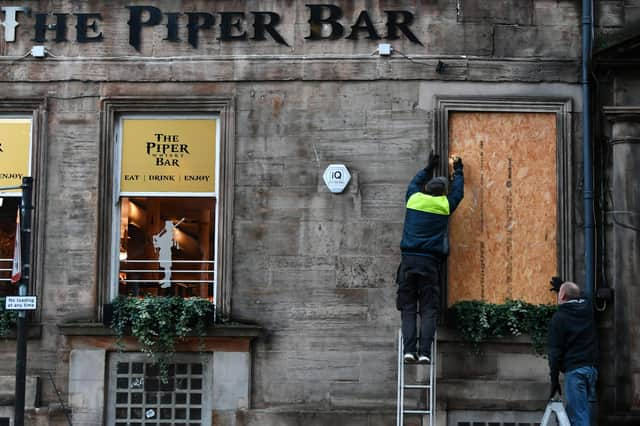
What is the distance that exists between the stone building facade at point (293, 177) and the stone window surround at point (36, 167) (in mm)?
27

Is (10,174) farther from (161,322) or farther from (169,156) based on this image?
(161,322)

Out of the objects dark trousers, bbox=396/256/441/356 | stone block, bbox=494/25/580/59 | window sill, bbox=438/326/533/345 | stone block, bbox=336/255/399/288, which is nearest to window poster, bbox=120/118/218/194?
stone block, bbox=336/255/399/288

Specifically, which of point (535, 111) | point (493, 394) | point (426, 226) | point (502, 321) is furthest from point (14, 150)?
point (493, 394)

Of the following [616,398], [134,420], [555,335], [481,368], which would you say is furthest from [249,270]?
[616,398]

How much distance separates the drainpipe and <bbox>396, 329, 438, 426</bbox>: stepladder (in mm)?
1993

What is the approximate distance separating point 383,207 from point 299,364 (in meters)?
2.12

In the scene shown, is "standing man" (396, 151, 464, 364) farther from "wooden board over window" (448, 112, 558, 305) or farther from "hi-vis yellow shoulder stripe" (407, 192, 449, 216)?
"wooden board over window" (448, 112, 558, 305)

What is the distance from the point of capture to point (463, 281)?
11875 mm

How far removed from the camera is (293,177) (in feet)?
39.3

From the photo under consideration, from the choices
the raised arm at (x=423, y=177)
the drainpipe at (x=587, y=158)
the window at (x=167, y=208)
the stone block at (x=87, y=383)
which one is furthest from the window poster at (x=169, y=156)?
the drainpipe at (x=587, y=158)

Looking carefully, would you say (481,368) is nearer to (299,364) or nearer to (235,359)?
(299,364)

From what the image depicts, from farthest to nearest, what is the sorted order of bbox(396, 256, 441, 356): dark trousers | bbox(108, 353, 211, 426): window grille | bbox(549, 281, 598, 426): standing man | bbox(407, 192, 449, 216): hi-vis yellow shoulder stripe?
1. bbox(108, 353, 211, 426): window grille
2. bbox(407, 192, 449, 216): hi-vis yellow shoulder stripe
3. bbox(396, 256, 441, 356): dark trousers
4. bbox(549, 281, 598, 426): standing man

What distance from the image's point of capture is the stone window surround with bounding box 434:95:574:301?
11.9m

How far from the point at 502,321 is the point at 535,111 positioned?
257 cm
